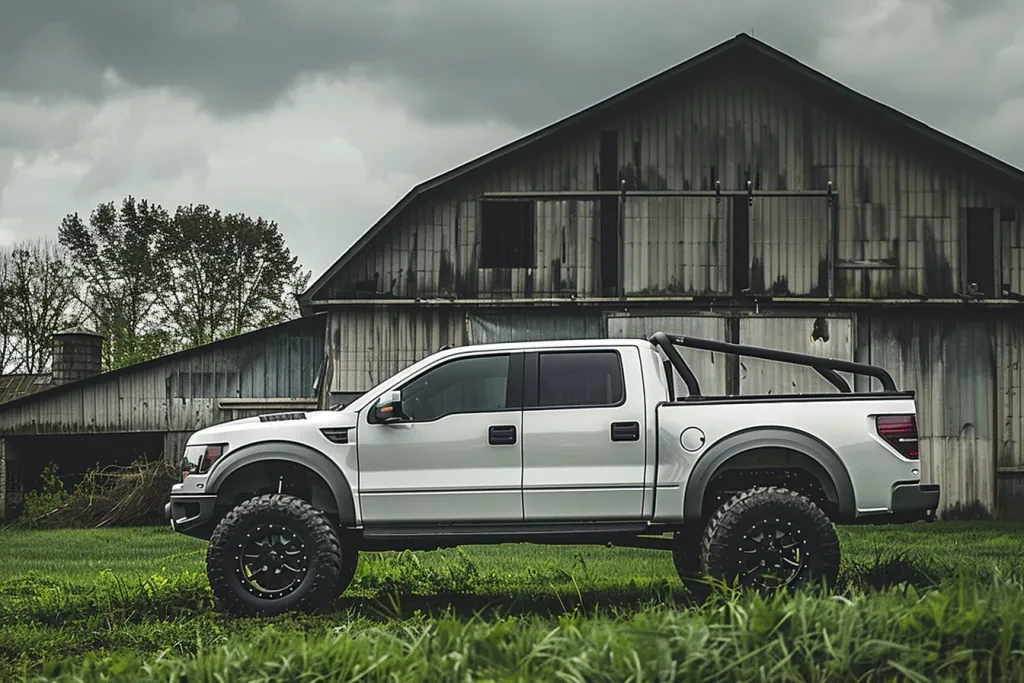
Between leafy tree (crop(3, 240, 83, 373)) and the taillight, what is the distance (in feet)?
119

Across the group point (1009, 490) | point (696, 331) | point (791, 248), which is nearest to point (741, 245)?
point (791, 248)

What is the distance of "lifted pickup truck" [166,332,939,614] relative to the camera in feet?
29.6

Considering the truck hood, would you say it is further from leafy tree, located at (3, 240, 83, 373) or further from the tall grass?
leafy tree, located at (3, 240, 83, 373)

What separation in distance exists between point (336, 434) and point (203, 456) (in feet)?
3.56

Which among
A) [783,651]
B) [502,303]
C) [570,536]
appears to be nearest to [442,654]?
[783,651]

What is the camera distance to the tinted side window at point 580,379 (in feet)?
30.9

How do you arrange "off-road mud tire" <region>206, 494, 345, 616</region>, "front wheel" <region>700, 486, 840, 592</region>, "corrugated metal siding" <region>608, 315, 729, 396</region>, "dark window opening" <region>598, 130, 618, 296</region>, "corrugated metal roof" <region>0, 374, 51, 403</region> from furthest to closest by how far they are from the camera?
1. "corrugated metal roof" <region>0, 374, 51, 403</region>
2. "dark window opening" <region>598, 130, 618, 296</region>
3. "corrugated metal siding" <region>608, 315, 729, 396</region>
4. "off-road mud tire" <region>206, 494, 345, 616</region>
5. "front wheel" <region>700, 486, 840, 592</region>

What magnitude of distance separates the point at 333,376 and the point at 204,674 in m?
13.8

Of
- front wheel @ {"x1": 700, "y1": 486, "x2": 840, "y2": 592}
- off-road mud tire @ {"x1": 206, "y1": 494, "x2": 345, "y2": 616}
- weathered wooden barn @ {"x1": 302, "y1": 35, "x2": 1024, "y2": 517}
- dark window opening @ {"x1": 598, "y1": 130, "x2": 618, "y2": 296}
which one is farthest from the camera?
dark window opening @ {"x1": 598, "y1": 130, "x2": 618, "y2": 296}

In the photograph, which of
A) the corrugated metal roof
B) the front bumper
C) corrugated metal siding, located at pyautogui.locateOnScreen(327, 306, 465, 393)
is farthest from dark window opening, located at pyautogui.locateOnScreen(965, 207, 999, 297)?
the corrugated metal roof

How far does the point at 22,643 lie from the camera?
807 cm

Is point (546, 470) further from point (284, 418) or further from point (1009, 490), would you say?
point (1009, 490)

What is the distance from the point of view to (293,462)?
954cm

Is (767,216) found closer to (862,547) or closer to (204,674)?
(862,547)
